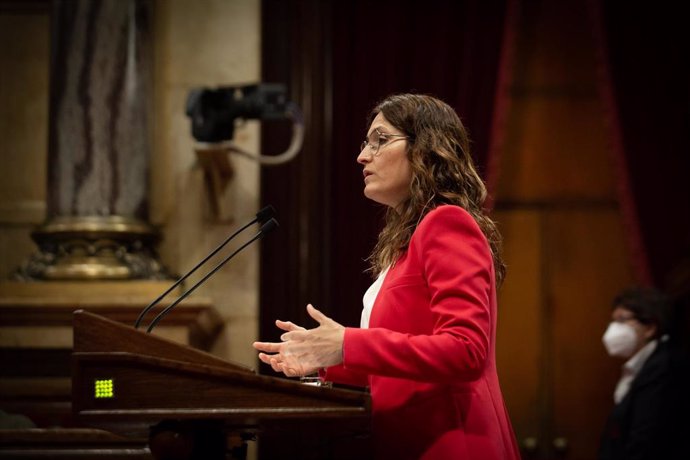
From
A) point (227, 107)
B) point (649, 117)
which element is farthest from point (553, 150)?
point (227, 107)

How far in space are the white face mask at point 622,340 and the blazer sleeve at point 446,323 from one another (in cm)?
314

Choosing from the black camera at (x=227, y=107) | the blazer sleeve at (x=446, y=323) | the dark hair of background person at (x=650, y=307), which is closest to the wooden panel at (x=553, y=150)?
the dark hair of background person at (x=650, y=307)

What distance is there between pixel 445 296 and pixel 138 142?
335 cm

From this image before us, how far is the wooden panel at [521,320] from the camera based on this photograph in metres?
6.30

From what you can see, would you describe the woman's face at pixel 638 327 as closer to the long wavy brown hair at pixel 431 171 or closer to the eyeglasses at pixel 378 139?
the long wavy brown hair at pixel 431 171

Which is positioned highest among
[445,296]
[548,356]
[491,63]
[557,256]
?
[491,63]

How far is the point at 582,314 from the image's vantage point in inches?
250

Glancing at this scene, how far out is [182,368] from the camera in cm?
173

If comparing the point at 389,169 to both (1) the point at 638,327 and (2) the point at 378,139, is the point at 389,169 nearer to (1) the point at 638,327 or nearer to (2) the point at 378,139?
(2) the point at 378,139

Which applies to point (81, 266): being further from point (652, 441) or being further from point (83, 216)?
point (652, 441)

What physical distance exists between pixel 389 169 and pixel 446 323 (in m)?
0.43

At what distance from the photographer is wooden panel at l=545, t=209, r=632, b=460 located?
6262 mm

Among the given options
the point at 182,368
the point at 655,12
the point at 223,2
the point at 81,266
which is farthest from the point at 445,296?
the point at 655,12

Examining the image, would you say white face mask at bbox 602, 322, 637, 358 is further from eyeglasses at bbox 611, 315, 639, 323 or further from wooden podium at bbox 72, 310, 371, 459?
wooden podium at bbox 72, 310, 371, 459
